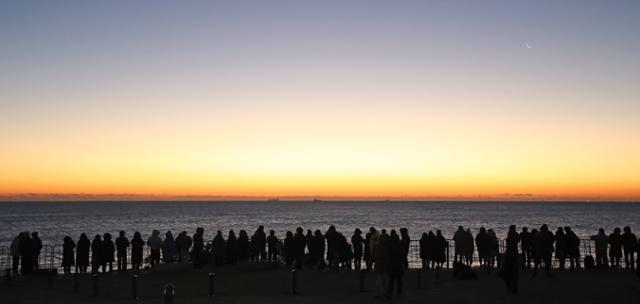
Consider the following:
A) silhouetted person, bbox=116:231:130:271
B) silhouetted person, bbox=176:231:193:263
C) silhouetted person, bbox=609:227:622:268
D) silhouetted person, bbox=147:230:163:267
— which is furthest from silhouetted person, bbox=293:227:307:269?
silhouetted person, bbox=609:227:622:268

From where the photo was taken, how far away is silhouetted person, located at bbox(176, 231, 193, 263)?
78.6 ft

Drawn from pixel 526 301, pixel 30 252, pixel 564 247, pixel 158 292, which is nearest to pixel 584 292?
pixel 526 301

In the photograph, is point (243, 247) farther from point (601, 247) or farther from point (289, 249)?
point (601, 247)

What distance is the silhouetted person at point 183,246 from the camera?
24.0 meters

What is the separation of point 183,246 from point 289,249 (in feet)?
14.4

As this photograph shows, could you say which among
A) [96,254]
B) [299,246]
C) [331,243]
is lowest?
[96,254]

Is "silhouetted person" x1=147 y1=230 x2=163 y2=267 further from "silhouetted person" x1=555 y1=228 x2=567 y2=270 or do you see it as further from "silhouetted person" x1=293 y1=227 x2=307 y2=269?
"silhouetted person" x1=555 y1=228 x2=567 y2=270

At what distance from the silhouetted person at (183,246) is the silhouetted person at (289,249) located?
13.3 feet

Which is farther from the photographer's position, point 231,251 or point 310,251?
point 231,251

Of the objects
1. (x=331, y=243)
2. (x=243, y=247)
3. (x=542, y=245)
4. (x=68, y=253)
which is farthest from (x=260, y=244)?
(x=542, y=245)

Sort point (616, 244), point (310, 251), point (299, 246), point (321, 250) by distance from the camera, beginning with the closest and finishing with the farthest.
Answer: point (616, 244)
point (299, 246)
point (321, 250)
point (310, 251)

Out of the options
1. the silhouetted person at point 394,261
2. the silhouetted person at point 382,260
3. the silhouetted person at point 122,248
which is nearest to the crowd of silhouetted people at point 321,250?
the silhouetted person at point 122,248

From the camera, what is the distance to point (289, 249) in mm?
23094

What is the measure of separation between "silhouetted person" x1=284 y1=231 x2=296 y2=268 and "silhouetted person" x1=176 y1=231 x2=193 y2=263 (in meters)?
4.06
